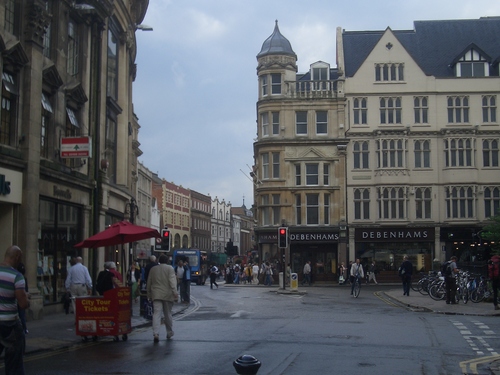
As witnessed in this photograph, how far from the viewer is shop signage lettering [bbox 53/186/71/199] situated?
23.0 meters

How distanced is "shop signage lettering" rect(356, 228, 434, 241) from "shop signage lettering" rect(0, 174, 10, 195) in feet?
133

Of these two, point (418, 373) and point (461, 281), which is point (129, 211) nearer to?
point (461, 281)

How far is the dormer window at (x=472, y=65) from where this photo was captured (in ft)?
191

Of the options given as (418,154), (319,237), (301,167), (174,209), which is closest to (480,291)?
(319,237)

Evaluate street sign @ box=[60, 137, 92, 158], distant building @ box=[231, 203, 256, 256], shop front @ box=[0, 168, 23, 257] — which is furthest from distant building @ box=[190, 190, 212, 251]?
shop front @ box=[0, 168, 23, 257]

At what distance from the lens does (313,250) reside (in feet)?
189

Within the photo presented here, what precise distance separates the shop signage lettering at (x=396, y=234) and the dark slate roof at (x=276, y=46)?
52.1ft

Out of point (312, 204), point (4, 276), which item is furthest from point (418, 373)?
point (312, 204)

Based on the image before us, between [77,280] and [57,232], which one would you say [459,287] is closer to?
[57,232]

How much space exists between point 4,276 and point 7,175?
11525mm

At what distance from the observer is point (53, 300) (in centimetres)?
2325

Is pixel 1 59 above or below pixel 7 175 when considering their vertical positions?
above

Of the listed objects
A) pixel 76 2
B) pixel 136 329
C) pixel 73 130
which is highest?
pixel 76 2

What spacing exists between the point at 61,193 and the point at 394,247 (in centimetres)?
3816
